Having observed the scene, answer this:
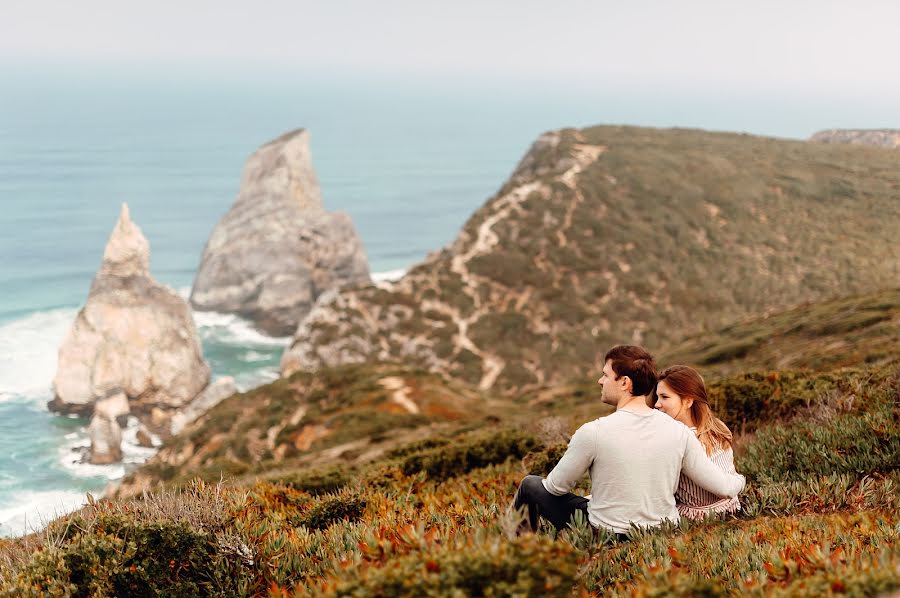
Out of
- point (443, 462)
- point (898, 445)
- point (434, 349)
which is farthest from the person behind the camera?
point (434, 349)

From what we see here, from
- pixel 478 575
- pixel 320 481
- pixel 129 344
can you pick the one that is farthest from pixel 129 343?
pixel 478 575

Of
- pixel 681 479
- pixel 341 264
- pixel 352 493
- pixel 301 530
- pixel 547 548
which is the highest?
pixel 547 548

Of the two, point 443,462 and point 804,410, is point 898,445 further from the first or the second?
point 443,462

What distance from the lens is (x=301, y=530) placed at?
5918mm

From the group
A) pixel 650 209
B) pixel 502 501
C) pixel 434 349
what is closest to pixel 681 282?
pixel 650 209

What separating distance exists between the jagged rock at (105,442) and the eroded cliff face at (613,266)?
20013mm

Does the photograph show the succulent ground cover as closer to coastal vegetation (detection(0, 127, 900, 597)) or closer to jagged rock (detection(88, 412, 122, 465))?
coastal vegetation (detection(0, 127, 900, 597))

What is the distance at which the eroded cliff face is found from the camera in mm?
55531

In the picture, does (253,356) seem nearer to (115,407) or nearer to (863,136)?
(115,407)

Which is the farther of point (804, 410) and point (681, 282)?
point (681, 282)

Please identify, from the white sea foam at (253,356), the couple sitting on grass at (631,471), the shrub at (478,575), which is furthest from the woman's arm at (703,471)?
the white sea foam at (253,356)

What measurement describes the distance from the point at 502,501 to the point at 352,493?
69.6 inches

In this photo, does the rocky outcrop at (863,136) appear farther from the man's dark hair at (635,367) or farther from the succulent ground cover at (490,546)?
the man's dark hair at (635,367)

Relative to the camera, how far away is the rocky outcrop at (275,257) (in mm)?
108000
